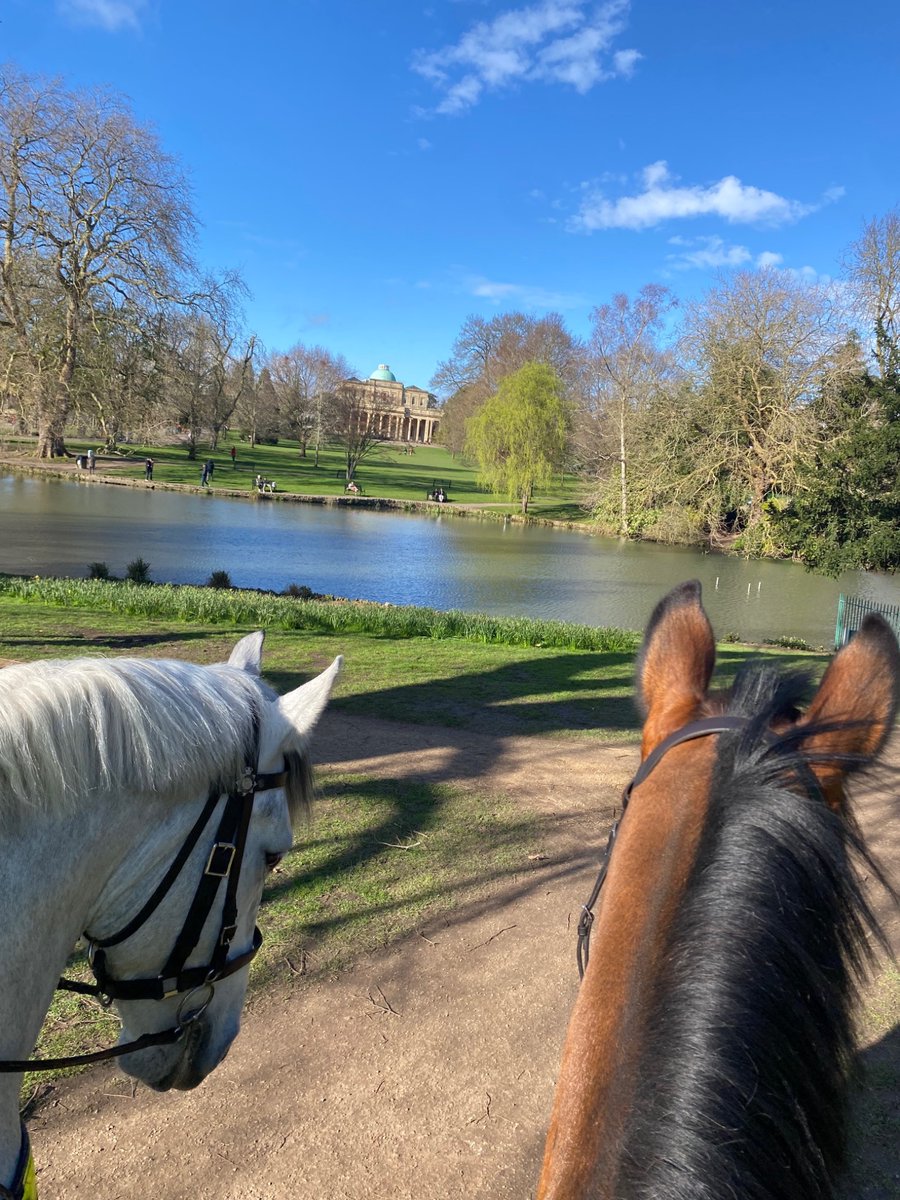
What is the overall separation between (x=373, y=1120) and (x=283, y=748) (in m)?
1.91

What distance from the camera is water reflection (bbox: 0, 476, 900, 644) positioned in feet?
66.5

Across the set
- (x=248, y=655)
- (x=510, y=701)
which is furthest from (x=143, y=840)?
(x=510, y=701)

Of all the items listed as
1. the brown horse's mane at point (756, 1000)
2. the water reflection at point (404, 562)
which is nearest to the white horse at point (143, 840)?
the brown horse's mane at point (756, 1000)

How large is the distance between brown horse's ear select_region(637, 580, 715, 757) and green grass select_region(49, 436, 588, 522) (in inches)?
1492

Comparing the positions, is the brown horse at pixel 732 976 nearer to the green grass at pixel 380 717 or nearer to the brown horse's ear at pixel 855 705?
the brown horse's ear at pixel 855 705

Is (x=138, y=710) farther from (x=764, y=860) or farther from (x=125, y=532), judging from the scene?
(x=125, y=532)

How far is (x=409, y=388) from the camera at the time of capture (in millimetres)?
122312

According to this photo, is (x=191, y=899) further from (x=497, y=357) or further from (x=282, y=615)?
(x=497, y=357)

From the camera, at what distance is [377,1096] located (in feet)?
8.75

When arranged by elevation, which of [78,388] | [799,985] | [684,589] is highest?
[78,388]

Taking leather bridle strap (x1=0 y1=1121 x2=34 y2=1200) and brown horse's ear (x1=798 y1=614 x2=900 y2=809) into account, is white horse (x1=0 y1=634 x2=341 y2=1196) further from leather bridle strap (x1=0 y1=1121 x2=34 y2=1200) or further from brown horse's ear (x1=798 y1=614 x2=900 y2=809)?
brown horse's ear (x1=798 y1=614 x2=900 y2=809)

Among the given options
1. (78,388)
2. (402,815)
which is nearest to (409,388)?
(78,388)

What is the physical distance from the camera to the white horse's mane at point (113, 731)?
3.75 ft

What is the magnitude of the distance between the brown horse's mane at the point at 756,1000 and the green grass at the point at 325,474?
38.6m
